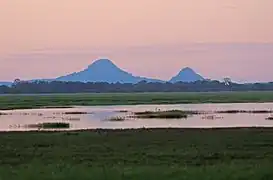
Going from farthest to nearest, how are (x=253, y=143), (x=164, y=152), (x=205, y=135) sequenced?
(x=205, y=135), (x=253, y=143), (x=164, y=152)

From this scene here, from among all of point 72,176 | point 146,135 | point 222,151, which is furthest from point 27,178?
point 146,135

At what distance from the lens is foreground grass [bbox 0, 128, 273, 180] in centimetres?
1847

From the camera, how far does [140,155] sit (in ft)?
85.7

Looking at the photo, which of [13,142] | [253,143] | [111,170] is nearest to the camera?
[111,170]

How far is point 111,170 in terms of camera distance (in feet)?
62.7

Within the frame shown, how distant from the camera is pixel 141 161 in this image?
934 inches

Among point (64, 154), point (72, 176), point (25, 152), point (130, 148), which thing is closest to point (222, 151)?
point (130, 148)

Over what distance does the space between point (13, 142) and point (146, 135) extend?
8.57 metres

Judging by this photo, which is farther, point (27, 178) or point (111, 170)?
point (111, 170)

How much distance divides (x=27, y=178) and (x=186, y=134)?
21.5 metres

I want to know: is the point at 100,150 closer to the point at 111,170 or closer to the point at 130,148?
the point at 130,148

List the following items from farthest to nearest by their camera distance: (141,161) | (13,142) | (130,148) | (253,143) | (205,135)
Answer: (205,135), (13,142), (253,143), (130,148), (141,161)

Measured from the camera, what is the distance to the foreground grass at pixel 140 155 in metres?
18.5

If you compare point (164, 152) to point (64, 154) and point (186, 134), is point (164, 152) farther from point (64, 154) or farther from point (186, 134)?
point (186, 134)
